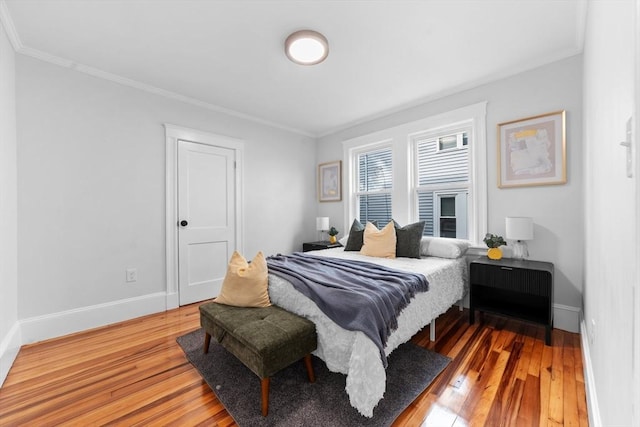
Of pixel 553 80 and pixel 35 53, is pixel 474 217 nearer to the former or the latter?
pixel 553 80

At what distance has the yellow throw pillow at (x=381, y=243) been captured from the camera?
292cm

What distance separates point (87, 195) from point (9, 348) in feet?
4.37

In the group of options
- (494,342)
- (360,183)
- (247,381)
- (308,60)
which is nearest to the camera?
(247,381)

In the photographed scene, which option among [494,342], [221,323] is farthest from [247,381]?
[494,342]

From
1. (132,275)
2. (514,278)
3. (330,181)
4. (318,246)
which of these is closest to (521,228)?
(514,278)

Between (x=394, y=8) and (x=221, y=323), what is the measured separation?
8.01 ft

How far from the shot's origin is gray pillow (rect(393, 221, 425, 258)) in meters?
2.85

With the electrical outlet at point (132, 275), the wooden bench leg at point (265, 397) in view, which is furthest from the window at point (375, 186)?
the electrical outlet at point (132, 275)

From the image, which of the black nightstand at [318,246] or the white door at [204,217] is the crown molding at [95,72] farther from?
the black nightstand at [318,246]

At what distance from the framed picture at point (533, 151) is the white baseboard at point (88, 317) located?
3.96 m

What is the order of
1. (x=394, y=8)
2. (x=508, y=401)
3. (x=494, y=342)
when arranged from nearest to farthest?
1. (x=508, y=401)
2. (x=394, y=8)
3. (x=494, y=342)

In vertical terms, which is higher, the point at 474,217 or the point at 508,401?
the point at 474,217

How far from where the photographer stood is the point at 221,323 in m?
1.77

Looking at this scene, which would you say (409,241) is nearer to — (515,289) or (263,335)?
(515,289)
